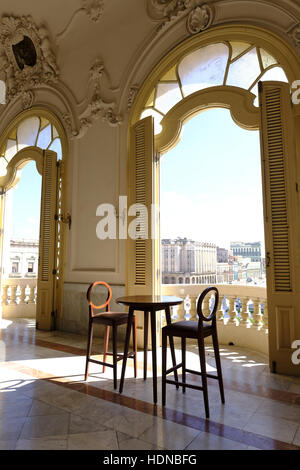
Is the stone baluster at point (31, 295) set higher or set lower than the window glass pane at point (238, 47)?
lower

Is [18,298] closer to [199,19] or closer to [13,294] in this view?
[13,294]

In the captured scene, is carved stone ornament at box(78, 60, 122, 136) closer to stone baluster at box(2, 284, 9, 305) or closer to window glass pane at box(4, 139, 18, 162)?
window glass pane at box(4, 139, 18, 162)

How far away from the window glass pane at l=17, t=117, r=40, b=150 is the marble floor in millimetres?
4026

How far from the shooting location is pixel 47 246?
4902 millimetres

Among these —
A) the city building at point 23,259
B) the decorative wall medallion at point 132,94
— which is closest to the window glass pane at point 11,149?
the city building at point 23,259

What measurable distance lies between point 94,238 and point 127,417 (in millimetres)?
2741

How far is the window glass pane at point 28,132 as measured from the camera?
224 inches

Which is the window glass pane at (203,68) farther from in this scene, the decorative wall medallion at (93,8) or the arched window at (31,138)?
the arched window at (31,138)

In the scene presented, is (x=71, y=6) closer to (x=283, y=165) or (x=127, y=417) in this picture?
(x=283, y=165)

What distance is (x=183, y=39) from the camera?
12.8 feet

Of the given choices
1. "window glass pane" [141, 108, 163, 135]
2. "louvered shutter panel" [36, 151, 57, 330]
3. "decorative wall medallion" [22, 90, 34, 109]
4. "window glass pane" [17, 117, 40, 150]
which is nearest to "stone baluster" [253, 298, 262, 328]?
"window glass pane" [141, 108, 163, 135]

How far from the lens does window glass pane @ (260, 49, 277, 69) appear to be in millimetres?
3391

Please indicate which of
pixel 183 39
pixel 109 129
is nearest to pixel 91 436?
pixel 109 129

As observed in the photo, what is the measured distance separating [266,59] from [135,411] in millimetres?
3688
